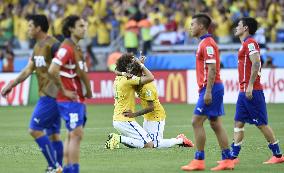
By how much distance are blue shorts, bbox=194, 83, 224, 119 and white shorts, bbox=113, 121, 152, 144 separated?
3290 mm

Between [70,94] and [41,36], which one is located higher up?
[41,36]

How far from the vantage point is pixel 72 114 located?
11.8 m

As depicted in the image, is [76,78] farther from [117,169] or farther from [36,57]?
[117,169]

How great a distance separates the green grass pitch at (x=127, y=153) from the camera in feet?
45.7

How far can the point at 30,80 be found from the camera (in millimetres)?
30594

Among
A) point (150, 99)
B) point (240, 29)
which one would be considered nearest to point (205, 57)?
point (240, 29)

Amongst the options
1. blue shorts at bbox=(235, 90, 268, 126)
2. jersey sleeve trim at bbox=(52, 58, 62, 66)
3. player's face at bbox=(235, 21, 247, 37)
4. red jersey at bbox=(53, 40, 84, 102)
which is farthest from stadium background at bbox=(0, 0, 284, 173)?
jersey sleeve trim at bbox=(52, 58, 62, 66)

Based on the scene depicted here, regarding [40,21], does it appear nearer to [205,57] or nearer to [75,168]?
[75,168]

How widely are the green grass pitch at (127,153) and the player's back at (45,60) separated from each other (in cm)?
154

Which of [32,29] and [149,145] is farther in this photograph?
[149,145]

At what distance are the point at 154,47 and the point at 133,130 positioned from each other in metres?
20.1

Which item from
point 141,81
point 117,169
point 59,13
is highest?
point 59,13

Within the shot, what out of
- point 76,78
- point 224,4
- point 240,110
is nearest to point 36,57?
point 76,78

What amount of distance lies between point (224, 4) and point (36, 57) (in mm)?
25399
